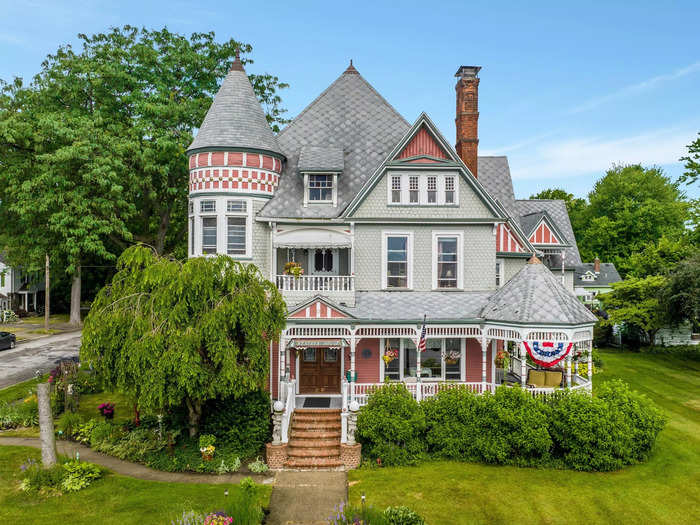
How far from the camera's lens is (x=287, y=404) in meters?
16.5

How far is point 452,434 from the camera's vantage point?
15.9 metres

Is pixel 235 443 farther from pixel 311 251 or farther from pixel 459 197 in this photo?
pixel 459 197

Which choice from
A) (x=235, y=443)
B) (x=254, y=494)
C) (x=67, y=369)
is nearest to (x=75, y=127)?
Result: (x=67, y=369)

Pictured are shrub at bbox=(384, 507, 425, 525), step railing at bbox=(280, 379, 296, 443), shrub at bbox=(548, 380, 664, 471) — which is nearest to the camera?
shrub at bbox=(384, 507, 425, 525)

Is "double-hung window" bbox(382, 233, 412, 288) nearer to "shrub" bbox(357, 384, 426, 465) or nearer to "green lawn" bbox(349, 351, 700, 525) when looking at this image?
"shrub" bbox(357, 384, 426, 465)

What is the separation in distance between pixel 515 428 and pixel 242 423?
358 inches

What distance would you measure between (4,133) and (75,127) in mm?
4113

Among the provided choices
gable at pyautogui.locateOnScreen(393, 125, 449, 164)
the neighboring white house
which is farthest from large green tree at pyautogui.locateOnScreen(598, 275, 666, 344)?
the neighboring white house

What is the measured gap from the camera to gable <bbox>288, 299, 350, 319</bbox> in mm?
17625

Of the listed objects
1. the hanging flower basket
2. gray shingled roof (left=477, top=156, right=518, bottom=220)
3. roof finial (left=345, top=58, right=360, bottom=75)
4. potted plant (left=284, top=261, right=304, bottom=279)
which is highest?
roof finial (left=345, top=58, right=360, bottom=75)

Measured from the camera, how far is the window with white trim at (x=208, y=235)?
2000 cm

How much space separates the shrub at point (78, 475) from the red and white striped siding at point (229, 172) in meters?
11.0

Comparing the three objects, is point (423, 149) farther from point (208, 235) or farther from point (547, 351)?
point (208, 235)

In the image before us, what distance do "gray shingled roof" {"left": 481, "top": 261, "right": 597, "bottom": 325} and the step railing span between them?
785 centimetres
